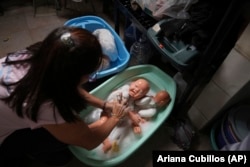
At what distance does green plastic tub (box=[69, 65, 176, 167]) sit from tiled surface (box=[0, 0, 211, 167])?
0.15 metres

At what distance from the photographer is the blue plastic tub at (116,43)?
139 centimetres

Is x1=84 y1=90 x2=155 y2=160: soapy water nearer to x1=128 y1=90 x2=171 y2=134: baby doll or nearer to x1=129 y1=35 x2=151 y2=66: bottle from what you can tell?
x1=128 y1=90 x2=171 y2=134: baby doll

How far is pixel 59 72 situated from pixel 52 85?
0.05m

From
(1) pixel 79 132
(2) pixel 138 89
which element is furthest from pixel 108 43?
(1) pixel 79 132

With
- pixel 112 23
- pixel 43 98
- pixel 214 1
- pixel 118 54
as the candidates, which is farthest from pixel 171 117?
pixel 112 23

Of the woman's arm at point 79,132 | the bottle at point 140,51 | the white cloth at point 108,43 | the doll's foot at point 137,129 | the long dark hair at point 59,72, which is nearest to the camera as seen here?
the long dark hair at point 59,72

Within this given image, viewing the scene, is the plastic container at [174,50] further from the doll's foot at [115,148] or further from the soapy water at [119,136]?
the doll's foot at [115,148]

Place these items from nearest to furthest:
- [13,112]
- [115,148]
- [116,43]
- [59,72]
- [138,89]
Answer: [59,72] < [13,112] < [115,148] < [138,89] < [116,43]

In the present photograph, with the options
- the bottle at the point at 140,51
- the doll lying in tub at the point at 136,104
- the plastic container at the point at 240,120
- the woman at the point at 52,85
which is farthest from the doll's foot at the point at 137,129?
the bottle at the point at 140,51

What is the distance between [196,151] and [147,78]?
0.56 m

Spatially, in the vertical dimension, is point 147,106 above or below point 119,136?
above

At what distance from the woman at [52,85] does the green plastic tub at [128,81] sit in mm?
195

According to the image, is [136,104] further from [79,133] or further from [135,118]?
[79,133]

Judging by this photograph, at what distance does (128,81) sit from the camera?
56.6 inches
